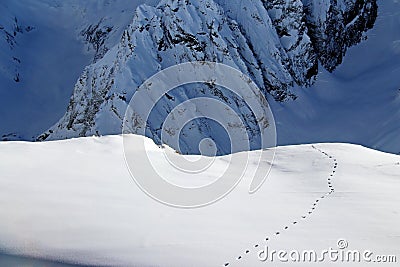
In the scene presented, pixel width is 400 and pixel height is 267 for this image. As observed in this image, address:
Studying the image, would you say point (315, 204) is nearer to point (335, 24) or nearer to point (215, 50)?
point (215, 50)

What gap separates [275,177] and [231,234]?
3136 mm

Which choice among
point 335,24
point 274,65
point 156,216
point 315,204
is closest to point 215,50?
point 274,65

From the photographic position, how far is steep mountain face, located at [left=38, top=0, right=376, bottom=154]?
3378 centimetres

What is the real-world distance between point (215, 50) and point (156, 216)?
32442 millimetres

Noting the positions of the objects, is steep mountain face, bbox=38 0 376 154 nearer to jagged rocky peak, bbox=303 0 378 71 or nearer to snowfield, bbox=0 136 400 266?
Result: jagged rocky peak, bbox=303 0 378 71

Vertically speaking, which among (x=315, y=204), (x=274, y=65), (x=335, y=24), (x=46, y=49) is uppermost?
(x=46, y=49)

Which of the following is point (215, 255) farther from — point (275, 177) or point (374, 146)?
point (374, 146)

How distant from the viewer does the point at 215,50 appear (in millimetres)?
36625

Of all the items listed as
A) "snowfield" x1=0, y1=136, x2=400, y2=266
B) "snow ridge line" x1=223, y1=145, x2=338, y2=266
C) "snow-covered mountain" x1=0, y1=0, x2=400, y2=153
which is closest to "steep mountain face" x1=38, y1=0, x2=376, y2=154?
"snow-covered mountain" x1=0, y1=0, x2=400, y2=153

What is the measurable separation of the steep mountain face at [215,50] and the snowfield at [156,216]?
80.7ft

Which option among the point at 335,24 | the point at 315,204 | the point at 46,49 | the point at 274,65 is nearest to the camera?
the point at 315,204

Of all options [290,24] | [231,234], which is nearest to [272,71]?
[290,24]

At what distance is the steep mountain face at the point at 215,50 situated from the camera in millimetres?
33781

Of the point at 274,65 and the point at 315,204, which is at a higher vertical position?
the point at 274,65
